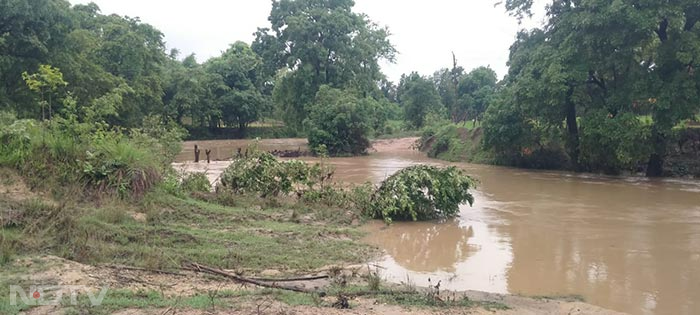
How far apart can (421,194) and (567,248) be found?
11.0ft

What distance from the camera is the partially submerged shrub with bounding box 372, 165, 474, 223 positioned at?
11227 millimetres


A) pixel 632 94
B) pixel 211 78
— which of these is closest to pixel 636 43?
pixel 632 94

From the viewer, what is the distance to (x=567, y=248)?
9.13m

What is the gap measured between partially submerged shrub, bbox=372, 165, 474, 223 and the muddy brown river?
0.36m

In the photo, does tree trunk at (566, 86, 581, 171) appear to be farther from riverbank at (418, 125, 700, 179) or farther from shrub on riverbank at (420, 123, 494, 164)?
shrub on riverbank at (420, 123, 494, 164)

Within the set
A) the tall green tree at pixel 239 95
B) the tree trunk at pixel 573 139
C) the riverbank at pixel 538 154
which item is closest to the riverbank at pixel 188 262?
the tree trunk at pixel 573 139

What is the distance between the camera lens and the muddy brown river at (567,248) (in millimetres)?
6875

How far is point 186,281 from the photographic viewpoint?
18.8 ft

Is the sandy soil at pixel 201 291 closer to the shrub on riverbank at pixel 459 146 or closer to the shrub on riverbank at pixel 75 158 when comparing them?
the shrub on riverbank at pixel 75 158

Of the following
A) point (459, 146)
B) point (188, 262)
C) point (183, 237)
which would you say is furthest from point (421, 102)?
point (188, 262)

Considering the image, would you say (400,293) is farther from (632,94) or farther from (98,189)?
(632,94)

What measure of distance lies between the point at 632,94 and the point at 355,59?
2348cm

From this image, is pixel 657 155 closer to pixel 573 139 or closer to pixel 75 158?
pixel 573 139

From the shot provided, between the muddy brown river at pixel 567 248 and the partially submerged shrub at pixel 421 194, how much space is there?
0.36m
